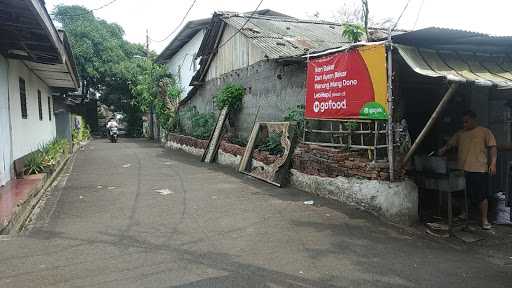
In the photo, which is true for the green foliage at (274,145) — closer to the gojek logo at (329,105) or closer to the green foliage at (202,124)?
the gojek logo at (329,105)

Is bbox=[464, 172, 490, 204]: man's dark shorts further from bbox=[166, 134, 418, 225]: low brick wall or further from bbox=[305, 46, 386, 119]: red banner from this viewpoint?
bbox=[305, 46, 386, 119]: red banner

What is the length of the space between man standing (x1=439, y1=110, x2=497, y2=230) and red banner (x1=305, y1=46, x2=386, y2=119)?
4.18 feet

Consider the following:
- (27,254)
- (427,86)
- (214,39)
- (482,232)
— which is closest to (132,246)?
(27,254)

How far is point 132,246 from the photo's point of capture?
17.0ft

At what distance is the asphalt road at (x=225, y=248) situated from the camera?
13.9 feet

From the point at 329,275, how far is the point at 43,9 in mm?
5291

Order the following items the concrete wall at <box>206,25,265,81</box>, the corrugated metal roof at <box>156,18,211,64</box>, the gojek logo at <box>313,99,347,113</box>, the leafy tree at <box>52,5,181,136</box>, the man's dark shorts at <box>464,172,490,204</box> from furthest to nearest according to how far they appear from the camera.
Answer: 1. the leafy tree at <box>52,5,181,136</box>
2. the corrugated metal roof at <box>156,18,211,64</box>
3. the concrete wall at <box>206,25,265,81</box>
4. the gojek logo at <box>313,99,347,113</box>
5. the man's dark shorts at <box>464,172,490,204</box>

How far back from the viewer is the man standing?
20.7ft

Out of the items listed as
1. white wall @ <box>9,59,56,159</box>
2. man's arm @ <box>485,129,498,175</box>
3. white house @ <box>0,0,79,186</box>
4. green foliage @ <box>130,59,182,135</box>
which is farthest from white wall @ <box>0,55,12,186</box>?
green foliage @ <box>130,59,182,135</box>

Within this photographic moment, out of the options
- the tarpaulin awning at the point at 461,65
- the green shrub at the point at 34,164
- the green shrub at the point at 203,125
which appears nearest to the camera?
the tarpaulin awning at the point at 461,65

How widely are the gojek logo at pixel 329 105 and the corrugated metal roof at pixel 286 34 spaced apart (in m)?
2.31

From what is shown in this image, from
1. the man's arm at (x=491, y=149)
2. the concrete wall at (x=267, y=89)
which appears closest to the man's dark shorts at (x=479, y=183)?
the man's arm at (x=491, y=149)

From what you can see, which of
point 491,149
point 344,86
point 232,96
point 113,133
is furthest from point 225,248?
point 113,133

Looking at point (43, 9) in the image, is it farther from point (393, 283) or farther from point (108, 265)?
point (393, 283)
